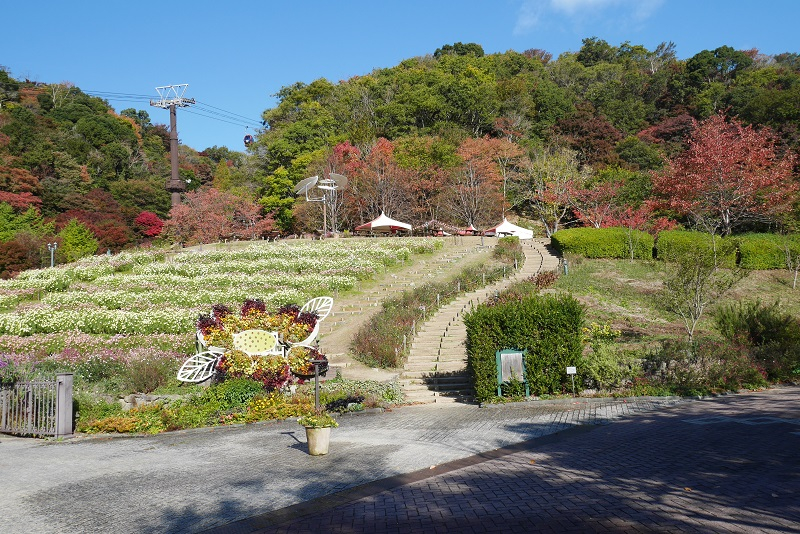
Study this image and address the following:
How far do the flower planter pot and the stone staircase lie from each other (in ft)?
18.4

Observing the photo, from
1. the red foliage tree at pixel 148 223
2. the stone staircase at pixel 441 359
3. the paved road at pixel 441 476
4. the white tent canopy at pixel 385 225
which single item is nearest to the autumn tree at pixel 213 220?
the red foliage tree at pixel 148 223

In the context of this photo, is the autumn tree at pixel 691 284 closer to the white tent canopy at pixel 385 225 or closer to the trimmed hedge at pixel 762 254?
the trimmed hedge at pixel 762 254

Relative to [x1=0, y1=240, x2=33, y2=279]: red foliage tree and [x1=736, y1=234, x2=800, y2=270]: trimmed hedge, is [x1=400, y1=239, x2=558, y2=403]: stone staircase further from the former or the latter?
[x1=0, y1=240, x2=33, y2=279]: red foliage tree

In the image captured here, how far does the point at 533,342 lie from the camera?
1458cm

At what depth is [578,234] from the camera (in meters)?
32.0

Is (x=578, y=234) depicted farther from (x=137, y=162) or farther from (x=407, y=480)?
Result: (x=137, y=162)

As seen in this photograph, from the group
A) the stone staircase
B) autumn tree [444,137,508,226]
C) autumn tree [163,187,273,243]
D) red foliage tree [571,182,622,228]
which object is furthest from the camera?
autumn tree [163,187,273,243]

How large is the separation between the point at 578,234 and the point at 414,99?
1368 inches

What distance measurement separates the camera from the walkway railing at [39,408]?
12820 mm

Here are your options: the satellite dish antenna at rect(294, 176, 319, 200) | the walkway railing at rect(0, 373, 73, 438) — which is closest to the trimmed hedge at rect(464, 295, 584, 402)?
the walkway railing at rect(0, 373, 73, 438)

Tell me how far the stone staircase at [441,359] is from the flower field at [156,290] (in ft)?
21.4

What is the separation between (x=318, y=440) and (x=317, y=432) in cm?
17

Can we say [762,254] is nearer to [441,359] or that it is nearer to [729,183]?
[729,183]

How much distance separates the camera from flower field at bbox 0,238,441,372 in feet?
68.6
